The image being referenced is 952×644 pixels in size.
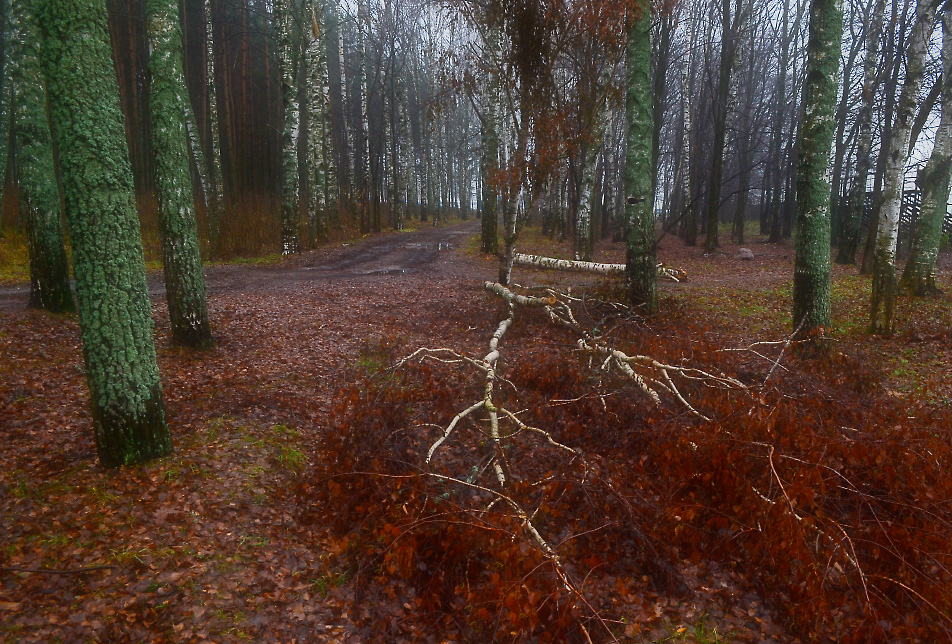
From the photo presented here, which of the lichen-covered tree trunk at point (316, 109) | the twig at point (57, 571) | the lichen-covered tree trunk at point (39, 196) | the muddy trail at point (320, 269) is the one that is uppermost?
the lichen-covered tree trunk at point (316, 109)

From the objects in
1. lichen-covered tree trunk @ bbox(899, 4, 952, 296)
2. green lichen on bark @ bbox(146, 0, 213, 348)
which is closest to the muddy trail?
green lichen on bark @ bbox(146, 0, 213, 348)

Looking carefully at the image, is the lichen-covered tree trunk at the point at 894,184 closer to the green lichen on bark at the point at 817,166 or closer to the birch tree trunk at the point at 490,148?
the green lichen on bark at the point at 817,166

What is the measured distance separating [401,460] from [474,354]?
3.45 meters

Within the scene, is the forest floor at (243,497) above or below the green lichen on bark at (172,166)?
below

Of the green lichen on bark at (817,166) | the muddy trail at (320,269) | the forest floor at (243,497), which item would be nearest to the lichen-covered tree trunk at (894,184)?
the forest floor at (243,497)

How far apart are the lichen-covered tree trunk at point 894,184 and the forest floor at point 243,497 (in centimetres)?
53

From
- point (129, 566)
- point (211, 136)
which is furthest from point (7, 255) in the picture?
point (129, 566)

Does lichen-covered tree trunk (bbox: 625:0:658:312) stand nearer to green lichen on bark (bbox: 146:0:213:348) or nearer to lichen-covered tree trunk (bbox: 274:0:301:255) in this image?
green lichen on bark (bbox: 146:0:213:348)

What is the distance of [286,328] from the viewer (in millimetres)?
9148

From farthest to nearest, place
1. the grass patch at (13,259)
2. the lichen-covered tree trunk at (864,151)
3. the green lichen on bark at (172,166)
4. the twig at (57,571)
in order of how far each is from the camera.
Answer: the lichen-covered tree trunk at (864,151), the grass patch at (13,259), the green lichen on bark at (172,166), the twig at (57,571)

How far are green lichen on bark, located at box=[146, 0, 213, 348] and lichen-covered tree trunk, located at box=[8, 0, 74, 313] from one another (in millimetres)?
2452

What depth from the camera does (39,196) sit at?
8.12 meters

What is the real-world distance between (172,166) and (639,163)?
730 cm

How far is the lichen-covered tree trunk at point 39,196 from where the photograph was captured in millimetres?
8148
